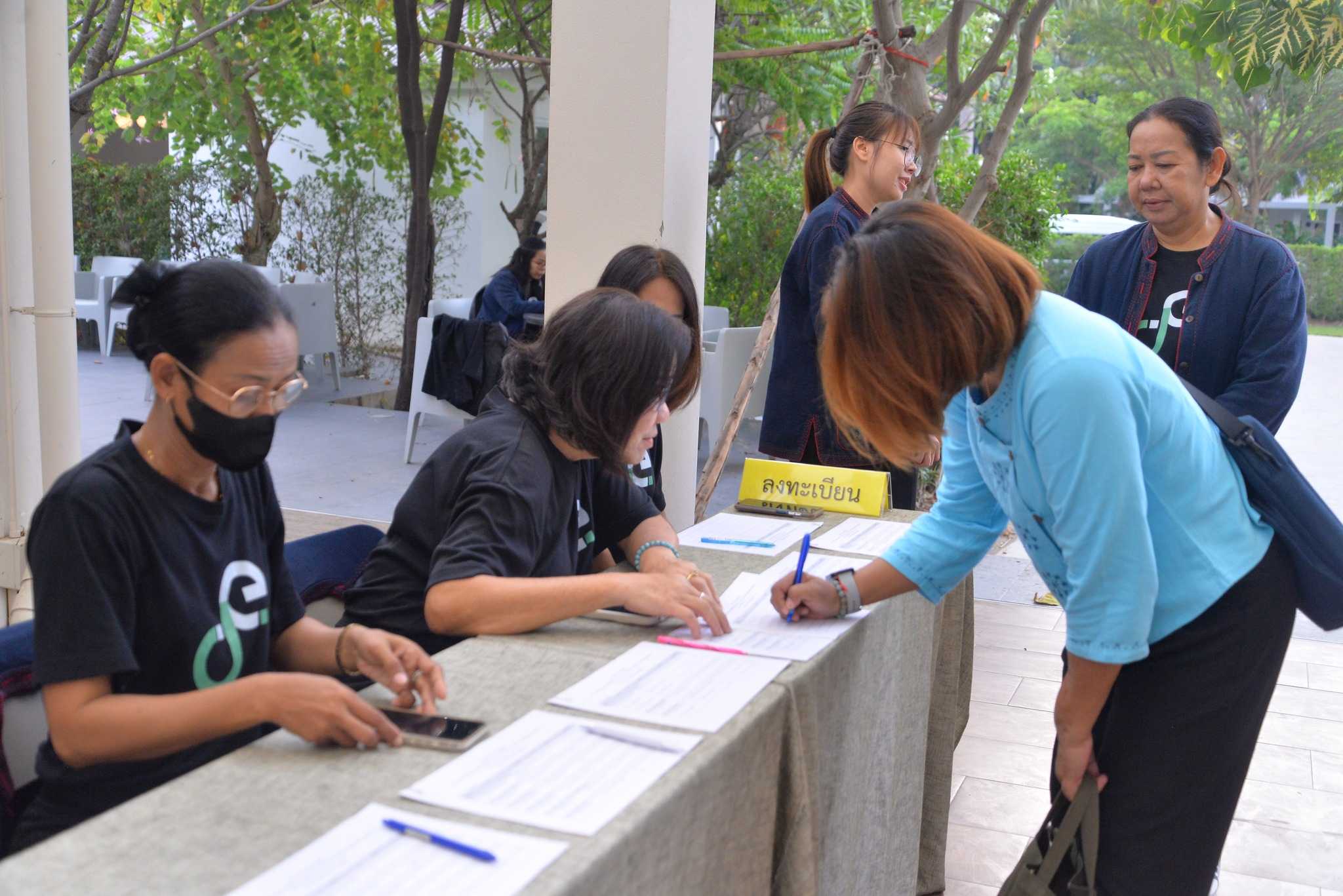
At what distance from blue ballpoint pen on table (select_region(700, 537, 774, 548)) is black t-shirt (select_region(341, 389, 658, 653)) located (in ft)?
1.51

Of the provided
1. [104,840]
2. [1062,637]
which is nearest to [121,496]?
[104,840]

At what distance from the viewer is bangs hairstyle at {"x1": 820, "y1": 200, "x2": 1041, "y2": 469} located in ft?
4.73

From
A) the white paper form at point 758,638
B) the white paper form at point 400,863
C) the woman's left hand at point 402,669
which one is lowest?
the white paper form at point 758,638

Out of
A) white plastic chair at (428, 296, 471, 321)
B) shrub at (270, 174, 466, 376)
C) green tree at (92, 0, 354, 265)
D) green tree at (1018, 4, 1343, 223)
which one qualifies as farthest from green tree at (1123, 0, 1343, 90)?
green tree at (1018, 4, 1343, 223)

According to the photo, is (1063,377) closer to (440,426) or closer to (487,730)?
(487,730)

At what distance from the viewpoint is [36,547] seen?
4.61ft

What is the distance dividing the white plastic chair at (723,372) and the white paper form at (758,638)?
4262mm

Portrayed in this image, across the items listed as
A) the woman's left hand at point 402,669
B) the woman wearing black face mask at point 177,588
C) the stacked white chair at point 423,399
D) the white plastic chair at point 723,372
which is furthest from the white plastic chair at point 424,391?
the woman's left hand at point 402,669

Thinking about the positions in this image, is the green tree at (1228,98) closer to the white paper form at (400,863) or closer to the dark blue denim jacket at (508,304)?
the dark blue denim jacket at (508,304)

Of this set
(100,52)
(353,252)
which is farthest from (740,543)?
(353,252)

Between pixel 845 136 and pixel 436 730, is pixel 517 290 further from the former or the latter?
pixel 436 730

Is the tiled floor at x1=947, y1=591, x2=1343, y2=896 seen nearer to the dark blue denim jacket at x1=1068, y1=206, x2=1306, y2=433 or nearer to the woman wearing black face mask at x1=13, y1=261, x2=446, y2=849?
the dark blue denim jacket at x1=1068, y1=206, x2=1306, y2=433

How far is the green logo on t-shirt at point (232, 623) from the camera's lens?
158 cm

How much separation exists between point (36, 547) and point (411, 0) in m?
7.47
